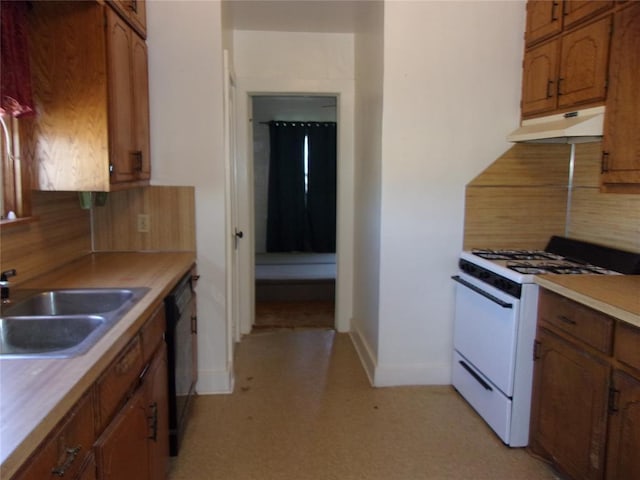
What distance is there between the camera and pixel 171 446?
2.31 m

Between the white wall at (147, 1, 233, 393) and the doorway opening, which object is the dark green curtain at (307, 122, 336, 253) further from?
the white wall at (147, 1, 233, 393)

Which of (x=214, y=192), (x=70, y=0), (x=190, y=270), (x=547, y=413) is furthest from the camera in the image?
(x=214, y=192)

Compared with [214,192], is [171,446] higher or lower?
lower

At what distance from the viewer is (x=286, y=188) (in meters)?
7.43

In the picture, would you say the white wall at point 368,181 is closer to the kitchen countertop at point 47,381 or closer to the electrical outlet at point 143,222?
the electrical outlet at point 143,222

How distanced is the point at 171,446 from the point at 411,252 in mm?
1722

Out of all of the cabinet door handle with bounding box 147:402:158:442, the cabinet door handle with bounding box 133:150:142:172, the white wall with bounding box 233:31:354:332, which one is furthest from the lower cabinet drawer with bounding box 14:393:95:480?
the white wall with bounding box 233:31:354:332

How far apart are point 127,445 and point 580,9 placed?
2.67m

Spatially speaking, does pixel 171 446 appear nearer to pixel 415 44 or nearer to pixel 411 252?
pixel 411 252

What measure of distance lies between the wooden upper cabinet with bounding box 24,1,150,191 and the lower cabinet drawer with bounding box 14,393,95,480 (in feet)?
3.95

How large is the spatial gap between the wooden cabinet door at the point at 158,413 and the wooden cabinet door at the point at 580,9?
2.43 m

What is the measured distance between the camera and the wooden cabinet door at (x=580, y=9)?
2285 mm

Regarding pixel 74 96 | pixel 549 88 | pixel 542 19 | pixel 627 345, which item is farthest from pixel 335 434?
pixel 542 19

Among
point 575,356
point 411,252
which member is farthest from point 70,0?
point 575,356
